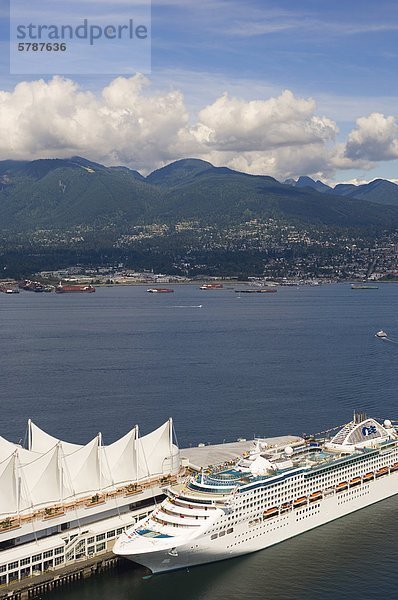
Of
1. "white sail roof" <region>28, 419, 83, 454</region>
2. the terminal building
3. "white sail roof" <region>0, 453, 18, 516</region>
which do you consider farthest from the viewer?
"white sail roof" <region>28, 419, 83, 454</region>

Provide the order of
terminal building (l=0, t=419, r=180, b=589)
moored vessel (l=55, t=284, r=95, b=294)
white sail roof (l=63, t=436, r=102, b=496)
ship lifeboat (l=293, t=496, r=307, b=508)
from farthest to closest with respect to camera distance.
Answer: moored vessel (l=55, t=284, r=95, b=294) → ship lifeboat (l=293, t=496, r=307, b=508) → white sail roof (l=63, t=436, r=102, b=496) → terminal building (l=0, t=419, r=180, b=589)

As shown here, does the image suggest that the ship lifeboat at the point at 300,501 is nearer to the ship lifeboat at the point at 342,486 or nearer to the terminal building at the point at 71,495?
the ship lifeboat at the point at 342,486

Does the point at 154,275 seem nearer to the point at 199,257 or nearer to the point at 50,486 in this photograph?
the point at 199,257

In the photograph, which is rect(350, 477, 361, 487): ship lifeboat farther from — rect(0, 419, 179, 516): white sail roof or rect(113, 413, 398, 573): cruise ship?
rect(0, 419, 179, 516): white sail roof

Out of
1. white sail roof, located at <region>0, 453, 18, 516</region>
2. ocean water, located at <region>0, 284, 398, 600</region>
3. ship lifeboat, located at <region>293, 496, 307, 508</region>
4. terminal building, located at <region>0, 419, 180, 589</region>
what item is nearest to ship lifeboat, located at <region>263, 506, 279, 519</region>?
ship lifeboat, located at <region>293, 496, 307, 508</region>

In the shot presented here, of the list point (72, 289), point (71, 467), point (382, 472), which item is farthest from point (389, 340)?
point (72, 289)

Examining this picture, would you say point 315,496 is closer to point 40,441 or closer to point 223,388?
point 40,441

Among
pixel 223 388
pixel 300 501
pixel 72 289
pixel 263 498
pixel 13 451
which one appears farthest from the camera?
pixel 72 289

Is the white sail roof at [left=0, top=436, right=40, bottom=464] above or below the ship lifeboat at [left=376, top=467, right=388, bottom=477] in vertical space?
above
